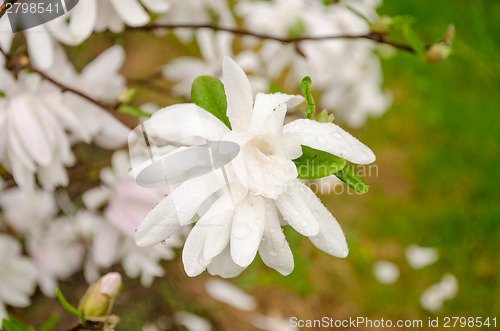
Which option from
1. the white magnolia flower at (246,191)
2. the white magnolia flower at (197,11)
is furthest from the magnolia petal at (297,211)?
the white magnolia flower at (197,11)

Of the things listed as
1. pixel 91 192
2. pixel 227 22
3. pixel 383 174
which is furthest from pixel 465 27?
pixel 91 192

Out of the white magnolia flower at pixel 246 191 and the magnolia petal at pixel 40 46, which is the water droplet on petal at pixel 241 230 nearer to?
the white magnolia flower at pixel 246 191

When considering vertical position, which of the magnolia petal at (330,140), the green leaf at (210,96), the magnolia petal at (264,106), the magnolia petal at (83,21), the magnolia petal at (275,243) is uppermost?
the magnolia petal at (83,21)

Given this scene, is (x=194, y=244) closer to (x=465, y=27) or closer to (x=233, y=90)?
(x=233, y=90)

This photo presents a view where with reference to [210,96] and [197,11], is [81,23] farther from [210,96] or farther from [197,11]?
[197,11]

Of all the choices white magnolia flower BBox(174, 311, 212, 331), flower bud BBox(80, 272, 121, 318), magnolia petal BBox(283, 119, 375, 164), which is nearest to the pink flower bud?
flower bud BBox(80, 272, 121, 318)

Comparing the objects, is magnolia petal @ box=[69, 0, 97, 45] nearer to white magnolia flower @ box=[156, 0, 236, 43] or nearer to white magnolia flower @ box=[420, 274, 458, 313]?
white magnolia flower @ box=[156, 0, 236, 43]
